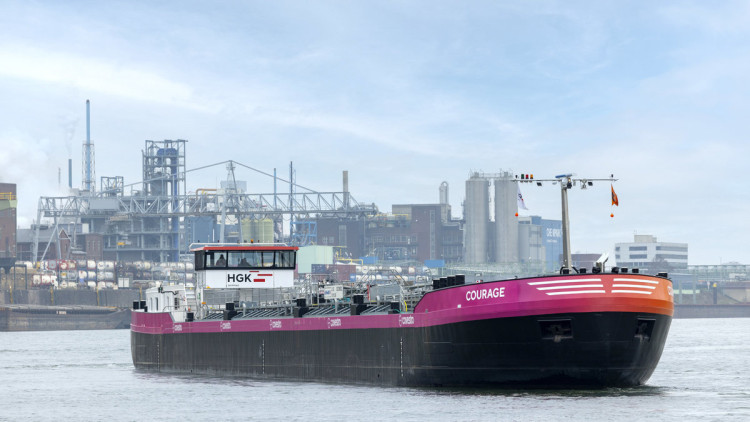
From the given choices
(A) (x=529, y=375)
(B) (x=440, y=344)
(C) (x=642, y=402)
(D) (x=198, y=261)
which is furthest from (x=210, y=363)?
(C) (x=642, y=402)

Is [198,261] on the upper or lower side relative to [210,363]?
upper

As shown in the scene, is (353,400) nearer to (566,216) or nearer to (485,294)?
(485,294)

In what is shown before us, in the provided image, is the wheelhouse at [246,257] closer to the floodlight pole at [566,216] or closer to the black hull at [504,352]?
the black hull at [504,352]

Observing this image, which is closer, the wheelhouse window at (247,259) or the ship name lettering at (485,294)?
the ship name lettering at (485,294)

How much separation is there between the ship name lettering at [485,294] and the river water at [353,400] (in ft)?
11.4

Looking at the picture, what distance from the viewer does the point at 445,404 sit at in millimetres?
37656

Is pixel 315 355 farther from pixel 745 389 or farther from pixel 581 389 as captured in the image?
pixel 745 389

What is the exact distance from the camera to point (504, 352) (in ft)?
128

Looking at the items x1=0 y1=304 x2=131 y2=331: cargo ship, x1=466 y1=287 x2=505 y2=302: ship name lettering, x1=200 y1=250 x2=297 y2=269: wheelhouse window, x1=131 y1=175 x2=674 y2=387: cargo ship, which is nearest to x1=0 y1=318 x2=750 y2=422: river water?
x1=131 y1=175 x2=674 y2=387: cargo ship

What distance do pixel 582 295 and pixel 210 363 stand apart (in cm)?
2575

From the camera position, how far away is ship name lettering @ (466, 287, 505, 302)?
128 ft

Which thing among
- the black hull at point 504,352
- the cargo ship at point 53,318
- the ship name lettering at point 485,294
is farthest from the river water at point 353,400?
the cargo ship at point 53,318

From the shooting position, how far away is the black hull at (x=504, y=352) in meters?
38.1

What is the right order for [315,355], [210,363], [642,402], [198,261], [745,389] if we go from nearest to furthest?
[642,402] < [745,389] < [315,355] < [210,363] < [198,261]
